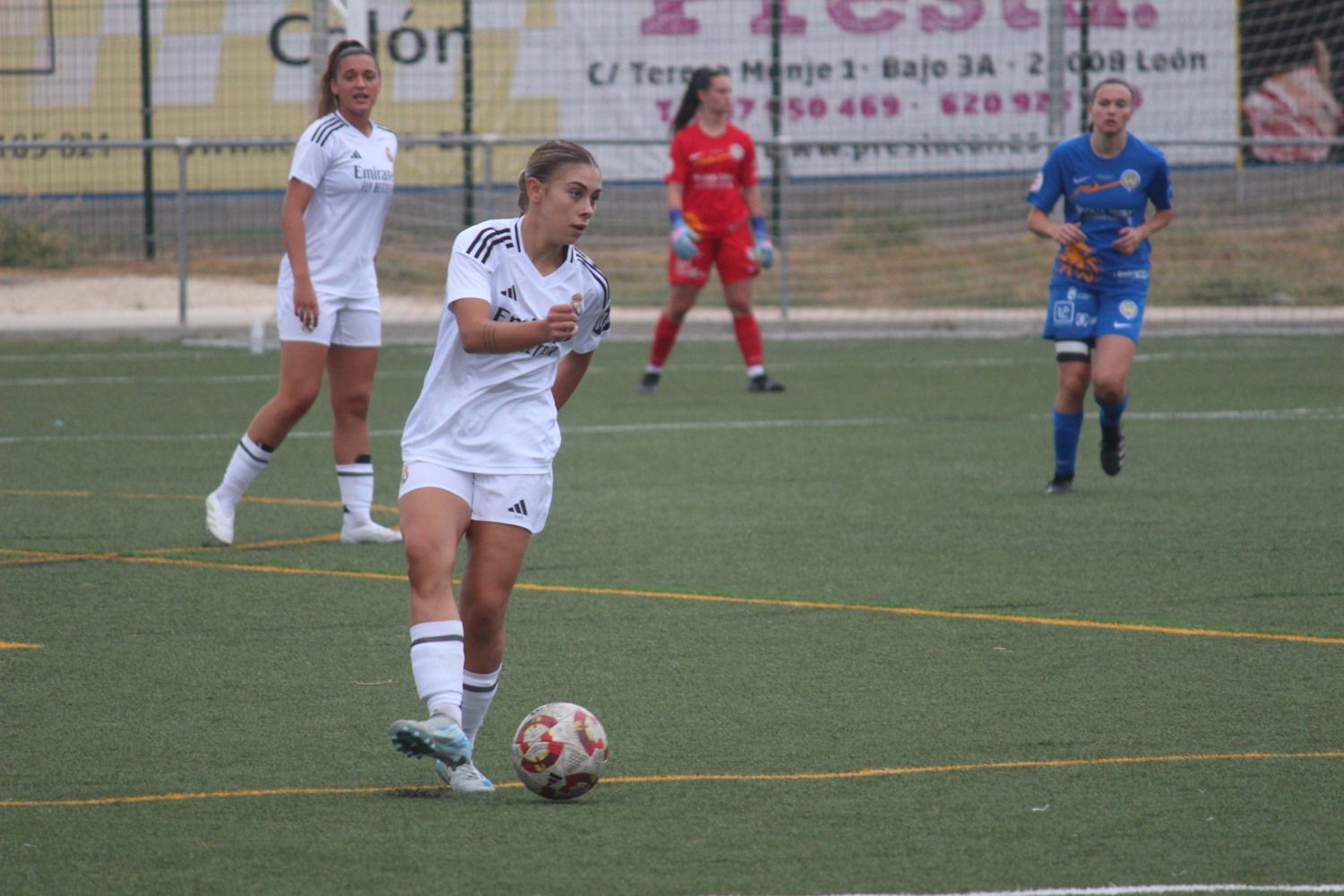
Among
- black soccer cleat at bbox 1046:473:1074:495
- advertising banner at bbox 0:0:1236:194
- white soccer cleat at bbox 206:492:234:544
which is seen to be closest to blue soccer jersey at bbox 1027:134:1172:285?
black soccer cleat at bbox 1046:473:1074:495

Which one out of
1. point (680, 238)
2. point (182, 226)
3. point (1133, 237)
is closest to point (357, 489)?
point (1133, 237)

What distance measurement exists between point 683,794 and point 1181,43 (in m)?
22.2

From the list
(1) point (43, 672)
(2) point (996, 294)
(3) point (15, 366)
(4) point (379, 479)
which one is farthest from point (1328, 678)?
(2) point (996, 294)

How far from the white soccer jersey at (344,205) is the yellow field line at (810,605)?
129 centimetres

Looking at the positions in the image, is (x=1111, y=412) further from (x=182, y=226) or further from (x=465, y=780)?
(x=182, y=226)

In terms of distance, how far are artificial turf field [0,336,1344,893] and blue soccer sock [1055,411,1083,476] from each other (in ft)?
0.92

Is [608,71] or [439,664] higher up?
[608,71]

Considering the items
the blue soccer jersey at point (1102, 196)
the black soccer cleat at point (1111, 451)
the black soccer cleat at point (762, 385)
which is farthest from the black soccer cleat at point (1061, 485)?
the black soccer cleat at point (762, 385)

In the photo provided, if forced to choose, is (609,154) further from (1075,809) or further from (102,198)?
(1075,809)

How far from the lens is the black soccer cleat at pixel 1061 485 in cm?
963

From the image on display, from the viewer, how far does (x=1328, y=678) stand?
5680mm

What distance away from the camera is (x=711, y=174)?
46.2 feet

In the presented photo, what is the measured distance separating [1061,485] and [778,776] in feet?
17.5

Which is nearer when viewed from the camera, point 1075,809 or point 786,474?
point 1075,809
